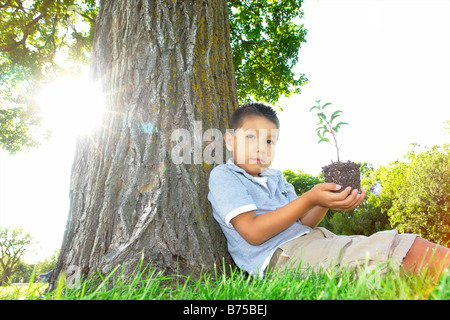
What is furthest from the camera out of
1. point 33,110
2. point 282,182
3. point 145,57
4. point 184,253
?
point 33,110

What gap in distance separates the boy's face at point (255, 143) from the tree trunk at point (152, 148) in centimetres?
29

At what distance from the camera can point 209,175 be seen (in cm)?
281

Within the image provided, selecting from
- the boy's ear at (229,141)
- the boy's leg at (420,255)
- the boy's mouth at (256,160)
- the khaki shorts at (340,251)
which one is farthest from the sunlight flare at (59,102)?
the boy's leg at (420,255)

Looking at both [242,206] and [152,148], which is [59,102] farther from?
[242,206]

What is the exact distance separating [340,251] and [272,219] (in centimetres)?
52

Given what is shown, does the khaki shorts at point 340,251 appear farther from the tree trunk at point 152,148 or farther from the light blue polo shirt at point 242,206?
the tree trunk at point 152,148

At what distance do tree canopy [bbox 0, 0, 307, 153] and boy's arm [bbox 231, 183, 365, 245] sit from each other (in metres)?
7.63

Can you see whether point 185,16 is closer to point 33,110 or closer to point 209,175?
point 209,175

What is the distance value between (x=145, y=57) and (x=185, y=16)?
59cm

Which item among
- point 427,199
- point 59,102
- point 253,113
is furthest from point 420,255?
point 427,199

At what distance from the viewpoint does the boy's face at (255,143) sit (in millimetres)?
2691

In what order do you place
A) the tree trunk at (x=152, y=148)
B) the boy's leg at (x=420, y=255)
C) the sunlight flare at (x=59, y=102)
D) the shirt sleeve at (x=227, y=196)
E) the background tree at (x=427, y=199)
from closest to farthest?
1. the boy's leg at (x=420, y=255)
2. the shirt sleeve at (x=227, y=196)
3. the tree trunk at (x=152, y=148)
4. the sunlight flare at (x=59, y=102)
5. the background tree at (x=427, y=199)
